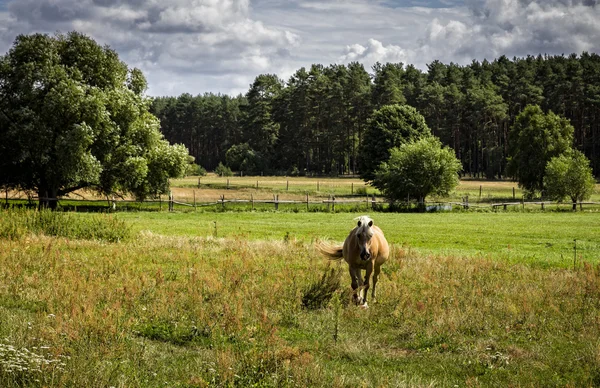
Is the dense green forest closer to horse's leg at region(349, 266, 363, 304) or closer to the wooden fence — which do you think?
the wooden fence

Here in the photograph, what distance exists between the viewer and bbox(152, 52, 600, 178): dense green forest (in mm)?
Result: 112438

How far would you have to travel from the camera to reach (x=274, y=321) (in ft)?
39.8

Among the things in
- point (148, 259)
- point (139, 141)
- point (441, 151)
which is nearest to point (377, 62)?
point (441, 151)

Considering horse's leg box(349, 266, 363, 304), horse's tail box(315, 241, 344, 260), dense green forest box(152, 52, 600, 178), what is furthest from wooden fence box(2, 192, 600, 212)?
dense green forest box(152, 52, 600, 178)

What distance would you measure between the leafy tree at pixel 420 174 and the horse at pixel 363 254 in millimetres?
43769

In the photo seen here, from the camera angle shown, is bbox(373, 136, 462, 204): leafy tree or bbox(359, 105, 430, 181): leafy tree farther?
bbox(359, 105, 430, 181): leafy tree

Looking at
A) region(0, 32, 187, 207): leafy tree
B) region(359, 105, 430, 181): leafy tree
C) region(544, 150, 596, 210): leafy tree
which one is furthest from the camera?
region(359, 105, 430, 181): leafy tree

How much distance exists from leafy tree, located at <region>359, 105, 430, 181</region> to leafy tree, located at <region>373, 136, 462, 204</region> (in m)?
14.7

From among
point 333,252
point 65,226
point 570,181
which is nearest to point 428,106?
point 570,181

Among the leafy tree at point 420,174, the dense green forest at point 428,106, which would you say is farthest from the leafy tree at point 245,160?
the leafy tree at point 420,174

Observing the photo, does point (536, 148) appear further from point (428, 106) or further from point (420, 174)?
point (428, 106)

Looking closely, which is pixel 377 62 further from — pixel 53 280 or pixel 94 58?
pixel 53 280

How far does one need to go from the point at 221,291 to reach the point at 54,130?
35.6 meters

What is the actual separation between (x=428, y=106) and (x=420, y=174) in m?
64.4
